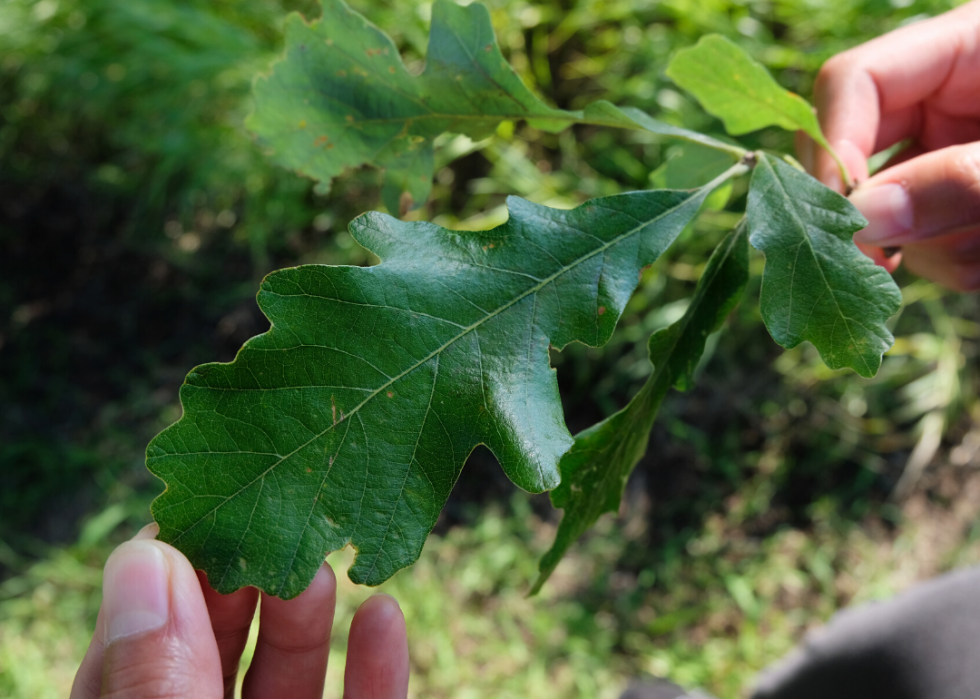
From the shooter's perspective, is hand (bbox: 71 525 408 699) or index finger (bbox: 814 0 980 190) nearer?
hand (bbox: 71 525 408 699)

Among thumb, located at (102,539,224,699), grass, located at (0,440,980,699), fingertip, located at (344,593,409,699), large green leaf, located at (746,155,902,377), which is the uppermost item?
large green leaf, located at (746,155,902,377)

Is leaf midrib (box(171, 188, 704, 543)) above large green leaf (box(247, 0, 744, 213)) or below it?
below

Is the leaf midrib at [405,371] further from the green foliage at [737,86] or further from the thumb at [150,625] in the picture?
the green foliage at [737,86]

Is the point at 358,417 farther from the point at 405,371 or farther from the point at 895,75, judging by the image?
→ the point at 895,75

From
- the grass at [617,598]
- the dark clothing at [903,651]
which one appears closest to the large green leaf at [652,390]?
the dark clothing at [903,651]

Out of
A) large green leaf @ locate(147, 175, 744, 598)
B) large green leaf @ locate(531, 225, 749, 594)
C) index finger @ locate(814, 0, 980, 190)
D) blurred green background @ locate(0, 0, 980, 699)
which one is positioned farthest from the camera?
blurred green background @ locate(0, 0, 980, 699)

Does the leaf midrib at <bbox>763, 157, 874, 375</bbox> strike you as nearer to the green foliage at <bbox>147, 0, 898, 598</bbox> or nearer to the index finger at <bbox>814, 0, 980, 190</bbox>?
the green foliage at <bbox>147, 0, 898, 598</bbox>

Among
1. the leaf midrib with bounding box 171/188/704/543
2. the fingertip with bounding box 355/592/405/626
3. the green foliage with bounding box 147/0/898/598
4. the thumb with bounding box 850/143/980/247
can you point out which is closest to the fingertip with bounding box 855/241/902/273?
the thumb with bounding box 850/143/980/247

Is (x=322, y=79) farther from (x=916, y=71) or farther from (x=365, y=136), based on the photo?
(x=916, y=71)

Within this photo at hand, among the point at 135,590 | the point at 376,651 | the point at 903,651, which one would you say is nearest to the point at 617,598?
the point at 903,651
